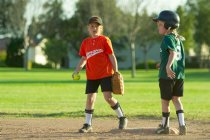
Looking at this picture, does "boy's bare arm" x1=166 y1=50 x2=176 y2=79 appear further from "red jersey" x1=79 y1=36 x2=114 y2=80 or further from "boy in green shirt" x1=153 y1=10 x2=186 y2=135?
"red jersey" x1=79 y1=36 x2=114 y2=80

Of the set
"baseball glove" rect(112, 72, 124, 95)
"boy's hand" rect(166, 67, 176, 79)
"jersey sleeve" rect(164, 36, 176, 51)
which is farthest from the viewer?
"baseball glove" rect(112, 72, 124, 95)

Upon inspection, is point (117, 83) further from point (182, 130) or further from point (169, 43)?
point (182, 130)

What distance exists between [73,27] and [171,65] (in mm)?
81837

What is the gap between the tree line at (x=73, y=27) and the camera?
77.4 metres

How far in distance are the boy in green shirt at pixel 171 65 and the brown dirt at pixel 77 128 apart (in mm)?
281

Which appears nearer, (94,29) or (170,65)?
(170,65)

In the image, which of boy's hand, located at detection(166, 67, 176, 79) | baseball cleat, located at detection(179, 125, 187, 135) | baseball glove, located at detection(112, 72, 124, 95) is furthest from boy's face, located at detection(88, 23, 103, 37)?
baseball cleat, located at detection(179, 125, 187, 135)

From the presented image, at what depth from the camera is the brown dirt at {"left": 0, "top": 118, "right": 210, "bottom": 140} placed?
8902 millimetres

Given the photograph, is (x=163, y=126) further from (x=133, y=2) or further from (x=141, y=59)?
(x=141, y=59)

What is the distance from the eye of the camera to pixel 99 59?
982 cm

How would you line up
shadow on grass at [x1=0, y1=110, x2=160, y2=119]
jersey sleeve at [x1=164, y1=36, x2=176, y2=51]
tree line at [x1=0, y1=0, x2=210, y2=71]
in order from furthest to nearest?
tree line at [x1=0, y1=0, x2=210, y2=71] < shadow on grass at [x1=0, y1=110, x2=160, y2=119] < jersey sleeve at [x1=164, y1=36, x2=176, y2=51]

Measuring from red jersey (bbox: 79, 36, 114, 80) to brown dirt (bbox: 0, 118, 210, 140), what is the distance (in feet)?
3.20

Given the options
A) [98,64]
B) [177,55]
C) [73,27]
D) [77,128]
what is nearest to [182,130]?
[177,55]

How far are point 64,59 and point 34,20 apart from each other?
28226 mm
